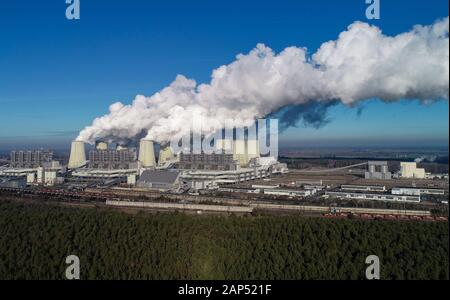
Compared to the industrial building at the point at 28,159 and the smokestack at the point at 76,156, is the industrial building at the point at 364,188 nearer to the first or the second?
the smokestack at the point at 76,156

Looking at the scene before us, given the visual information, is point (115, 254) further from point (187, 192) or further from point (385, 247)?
point (187, 192)

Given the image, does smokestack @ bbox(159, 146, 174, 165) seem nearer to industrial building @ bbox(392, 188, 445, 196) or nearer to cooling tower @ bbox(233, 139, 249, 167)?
cooling tower @ bbox(233, 139, 249, 167)

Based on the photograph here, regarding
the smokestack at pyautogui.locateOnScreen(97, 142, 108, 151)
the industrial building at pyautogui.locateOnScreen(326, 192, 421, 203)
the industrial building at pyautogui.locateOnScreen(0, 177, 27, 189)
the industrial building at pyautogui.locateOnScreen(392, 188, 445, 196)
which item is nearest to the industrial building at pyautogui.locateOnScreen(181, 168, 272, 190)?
the industrial building at pyautogui.locateOnScreen(326, 192, 421, 203)

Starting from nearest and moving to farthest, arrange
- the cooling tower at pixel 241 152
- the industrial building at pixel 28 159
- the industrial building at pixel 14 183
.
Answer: the industrial building at pixel 14 183, the cooling tower at pixel 241 152, the industrial building at pixel 28 159

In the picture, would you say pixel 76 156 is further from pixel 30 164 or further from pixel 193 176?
pixel 193 176

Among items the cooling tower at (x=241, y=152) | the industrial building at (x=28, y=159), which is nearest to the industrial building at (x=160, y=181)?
the cooling tower at (x=241, y=152)

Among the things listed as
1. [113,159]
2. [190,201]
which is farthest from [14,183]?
[190,201]
